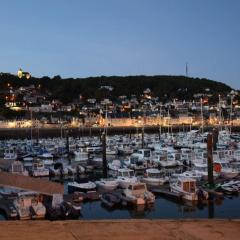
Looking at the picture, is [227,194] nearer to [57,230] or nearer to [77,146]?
[57,230]

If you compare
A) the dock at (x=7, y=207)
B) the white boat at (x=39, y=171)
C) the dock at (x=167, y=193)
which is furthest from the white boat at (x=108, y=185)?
the white boat at (x=39, y=171)

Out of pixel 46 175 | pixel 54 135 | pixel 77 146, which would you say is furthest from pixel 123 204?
pixel 54 135

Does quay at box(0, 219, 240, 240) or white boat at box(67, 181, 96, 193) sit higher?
quay at box(0, 219, 240, 240)

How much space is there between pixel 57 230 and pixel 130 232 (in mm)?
866

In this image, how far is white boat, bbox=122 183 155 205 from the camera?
81.9 ft

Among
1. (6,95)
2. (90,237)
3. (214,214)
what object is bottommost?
(214,214)

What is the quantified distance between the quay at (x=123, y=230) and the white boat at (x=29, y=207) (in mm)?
15226

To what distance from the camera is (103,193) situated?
2728 cm

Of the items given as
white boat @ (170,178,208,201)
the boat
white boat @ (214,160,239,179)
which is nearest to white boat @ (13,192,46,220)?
the boat

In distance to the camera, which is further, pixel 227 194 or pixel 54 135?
pixel 54 135

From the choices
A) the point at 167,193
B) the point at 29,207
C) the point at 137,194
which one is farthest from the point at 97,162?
the point at 29,207

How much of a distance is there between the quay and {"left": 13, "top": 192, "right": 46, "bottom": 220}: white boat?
15226 millimetres

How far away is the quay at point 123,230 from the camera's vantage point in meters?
5.50

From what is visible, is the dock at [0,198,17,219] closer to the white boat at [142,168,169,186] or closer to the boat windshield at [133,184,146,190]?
the boat windshield at [133,184,146,190]
